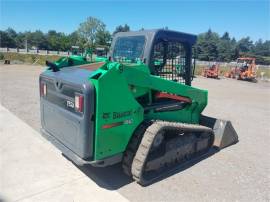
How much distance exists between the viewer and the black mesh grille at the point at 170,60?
15.1 feet

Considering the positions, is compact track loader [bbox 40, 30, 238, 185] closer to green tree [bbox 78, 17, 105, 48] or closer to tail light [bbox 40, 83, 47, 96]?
tail light [bbox 40, 83, 47, 96]

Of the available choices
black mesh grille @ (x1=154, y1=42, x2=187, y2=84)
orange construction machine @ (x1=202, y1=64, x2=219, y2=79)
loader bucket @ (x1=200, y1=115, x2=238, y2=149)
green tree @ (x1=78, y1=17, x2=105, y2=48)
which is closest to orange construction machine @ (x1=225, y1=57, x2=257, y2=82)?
orange construction machine @ (x1=202, y1=64, x2=219, y2=79)

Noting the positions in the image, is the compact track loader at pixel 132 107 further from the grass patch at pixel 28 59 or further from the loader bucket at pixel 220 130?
the grass patch at pixel 28 59

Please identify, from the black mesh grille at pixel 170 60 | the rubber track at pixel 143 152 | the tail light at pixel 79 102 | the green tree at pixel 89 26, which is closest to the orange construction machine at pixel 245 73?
the black mesh grille at pixel 170 60

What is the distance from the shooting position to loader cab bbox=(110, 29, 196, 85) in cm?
440

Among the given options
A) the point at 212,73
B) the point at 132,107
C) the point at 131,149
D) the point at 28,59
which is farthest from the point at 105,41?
the point at 28,59

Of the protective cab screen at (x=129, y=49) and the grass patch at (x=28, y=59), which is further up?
the protective cab screen at (x=129, y=49)

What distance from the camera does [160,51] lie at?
4605 mm

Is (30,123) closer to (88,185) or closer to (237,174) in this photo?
(88,185)

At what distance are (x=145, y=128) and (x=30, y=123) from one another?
369cm

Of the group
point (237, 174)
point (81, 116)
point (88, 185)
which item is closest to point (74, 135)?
point (81, 116)

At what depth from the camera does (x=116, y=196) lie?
3.67 metres

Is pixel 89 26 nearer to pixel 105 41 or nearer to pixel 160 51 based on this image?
pixel 105 41

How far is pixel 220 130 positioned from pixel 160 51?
2.36 meters
